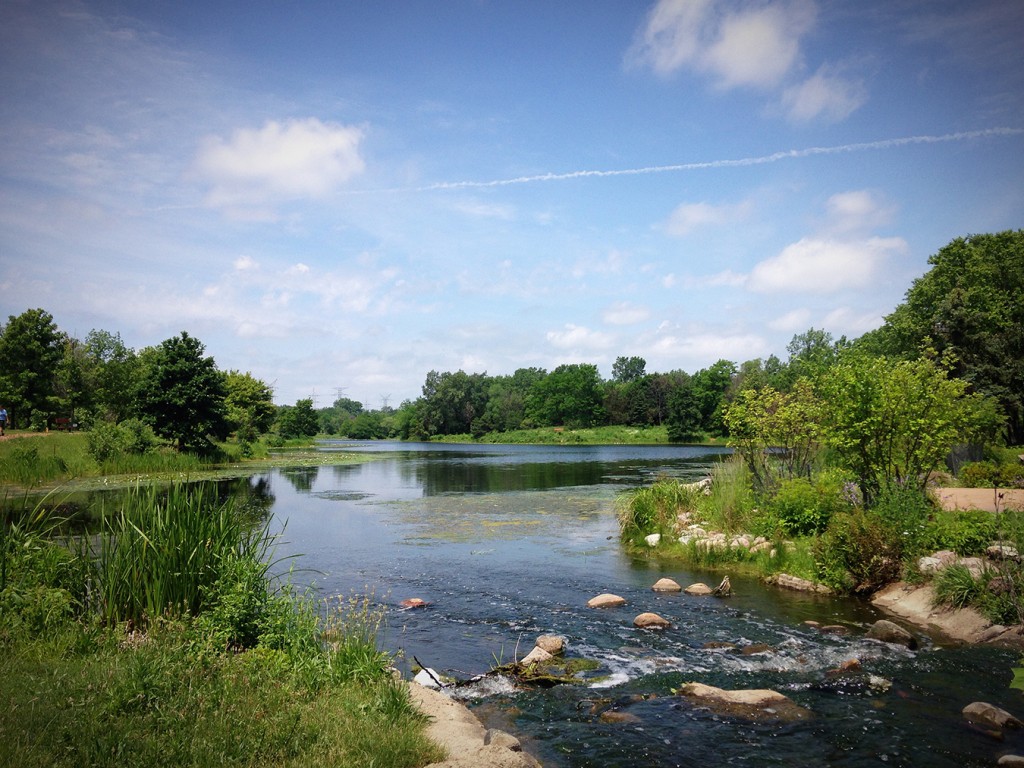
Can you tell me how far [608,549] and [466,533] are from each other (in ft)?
17.5

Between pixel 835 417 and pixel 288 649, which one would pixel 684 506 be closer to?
pixel 835 417

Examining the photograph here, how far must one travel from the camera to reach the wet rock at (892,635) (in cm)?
995

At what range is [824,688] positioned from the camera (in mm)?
8406

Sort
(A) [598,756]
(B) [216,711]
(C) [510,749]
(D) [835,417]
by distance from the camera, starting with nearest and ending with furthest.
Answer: (B) [216,711] → (C) [510,749] → (A) [598,756] → (D) [835,417]

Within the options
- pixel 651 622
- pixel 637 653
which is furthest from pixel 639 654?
pixel 651 622

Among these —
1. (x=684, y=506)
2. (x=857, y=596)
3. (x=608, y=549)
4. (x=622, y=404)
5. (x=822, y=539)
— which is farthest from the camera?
(x=622, y=404)

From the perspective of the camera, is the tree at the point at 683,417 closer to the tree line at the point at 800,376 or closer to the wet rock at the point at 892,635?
the tree line at the point at 800,376

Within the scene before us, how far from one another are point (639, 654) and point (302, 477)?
37.5 meters

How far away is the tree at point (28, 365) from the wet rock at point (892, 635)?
2078 inches

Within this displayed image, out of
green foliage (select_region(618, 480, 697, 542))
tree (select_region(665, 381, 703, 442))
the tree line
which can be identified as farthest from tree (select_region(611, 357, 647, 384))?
green foliage (select_region(618, 480, 697, 542))

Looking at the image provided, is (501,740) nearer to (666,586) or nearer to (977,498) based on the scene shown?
(666,586)

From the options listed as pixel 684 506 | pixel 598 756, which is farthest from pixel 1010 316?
pixel 598 756

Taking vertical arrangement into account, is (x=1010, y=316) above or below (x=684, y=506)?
above

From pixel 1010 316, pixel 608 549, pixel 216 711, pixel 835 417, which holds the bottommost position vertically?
pixel 608 549
